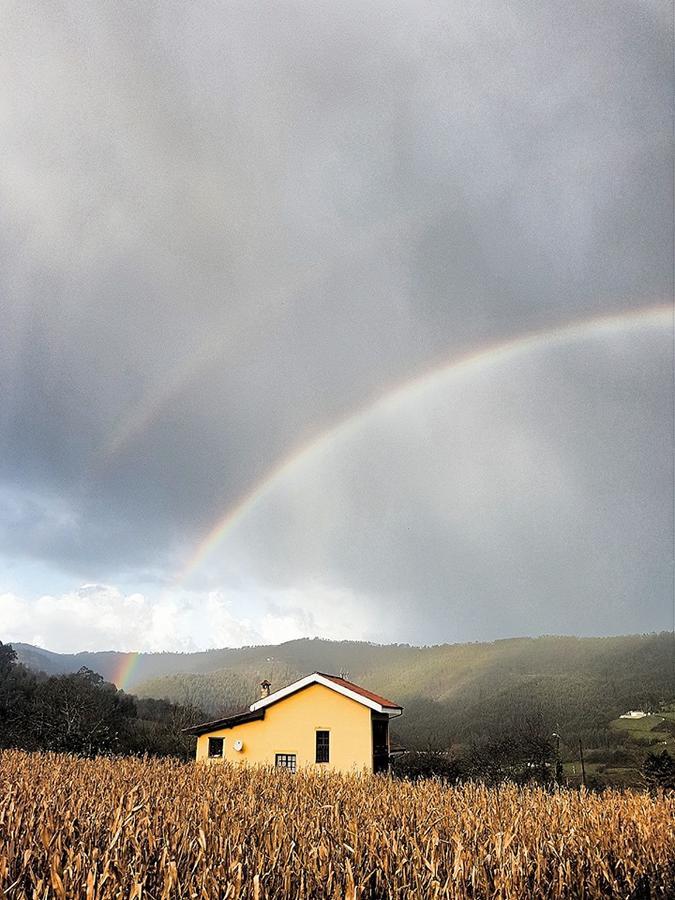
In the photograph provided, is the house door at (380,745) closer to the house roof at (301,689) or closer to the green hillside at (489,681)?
the house roof at (301,689)

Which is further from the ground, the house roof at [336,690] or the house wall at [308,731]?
the house roof at [336,690]

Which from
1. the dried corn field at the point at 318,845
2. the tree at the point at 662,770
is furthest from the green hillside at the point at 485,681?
the dried corn field at the point at 318,845

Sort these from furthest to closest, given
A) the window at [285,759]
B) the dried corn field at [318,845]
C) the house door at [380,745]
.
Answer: the window at [285,759]
the house door at [380,745]
the dried corn field at [318,845]

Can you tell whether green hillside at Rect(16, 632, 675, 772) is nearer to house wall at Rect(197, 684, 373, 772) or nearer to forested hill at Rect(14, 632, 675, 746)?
forested hill at Rect(14, 632, 675, 746)

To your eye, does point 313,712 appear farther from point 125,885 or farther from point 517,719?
point 517,719

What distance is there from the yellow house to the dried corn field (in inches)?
648

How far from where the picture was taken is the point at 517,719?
4168 inches

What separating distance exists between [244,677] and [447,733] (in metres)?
43.1

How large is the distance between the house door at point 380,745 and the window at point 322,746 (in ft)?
6.93

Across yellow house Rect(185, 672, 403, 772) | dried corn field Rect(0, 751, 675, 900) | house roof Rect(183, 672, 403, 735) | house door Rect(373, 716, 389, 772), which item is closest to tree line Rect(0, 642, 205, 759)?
house roof Rect(183, 672, 403, 735)

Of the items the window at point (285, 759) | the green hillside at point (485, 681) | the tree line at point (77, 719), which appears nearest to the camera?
the window at point (285, 759)

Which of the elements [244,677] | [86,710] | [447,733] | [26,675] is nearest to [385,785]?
[86,710]

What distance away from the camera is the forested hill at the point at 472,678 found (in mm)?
108250

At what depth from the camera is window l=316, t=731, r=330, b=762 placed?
31.2 metres
